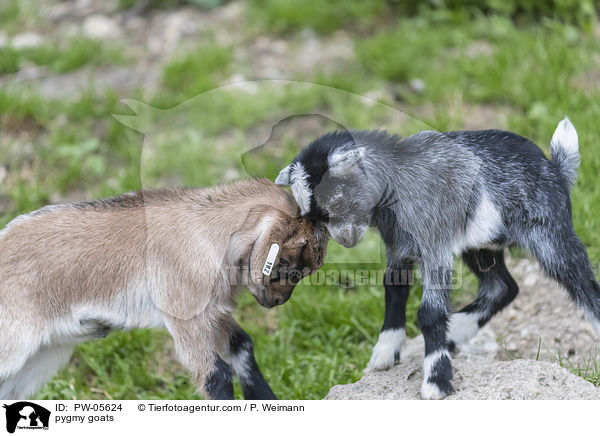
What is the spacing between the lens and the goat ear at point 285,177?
3201 mm

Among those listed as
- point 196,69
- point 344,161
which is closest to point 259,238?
point 344,161

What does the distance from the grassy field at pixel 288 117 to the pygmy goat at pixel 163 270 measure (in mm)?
394

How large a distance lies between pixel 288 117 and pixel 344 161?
1279 mm

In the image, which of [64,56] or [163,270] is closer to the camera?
[163,270]

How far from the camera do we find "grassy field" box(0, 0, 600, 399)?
4398 millimetres

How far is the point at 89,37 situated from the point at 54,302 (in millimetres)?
5495

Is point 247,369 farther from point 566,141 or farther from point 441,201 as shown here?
point 566,141

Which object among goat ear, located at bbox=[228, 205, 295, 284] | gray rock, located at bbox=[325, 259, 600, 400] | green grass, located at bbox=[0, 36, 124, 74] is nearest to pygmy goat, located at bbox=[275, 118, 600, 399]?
goat ear, located at bbox=[228, 205, 295, 284]

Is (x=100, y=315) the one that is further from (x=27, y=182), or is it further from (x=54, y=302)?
(x=27, y=182)

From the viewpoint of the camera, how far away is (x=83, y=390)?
4.41 metres

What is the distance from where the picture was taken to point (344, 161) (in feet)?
10.4

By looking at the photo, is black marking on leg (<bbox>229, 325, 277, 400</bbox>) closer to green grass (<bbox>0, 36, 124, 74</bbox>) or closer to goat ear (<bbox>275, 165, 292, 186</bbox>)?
goat ear (<bbox>275, 165, 292, 186</bbox>)

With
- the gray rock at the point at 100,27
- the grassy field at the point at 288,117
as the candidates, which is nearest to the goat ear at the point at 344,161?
the grassy field at the point at 288,117

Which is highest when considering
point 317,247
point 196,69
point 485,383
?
point 317,247
